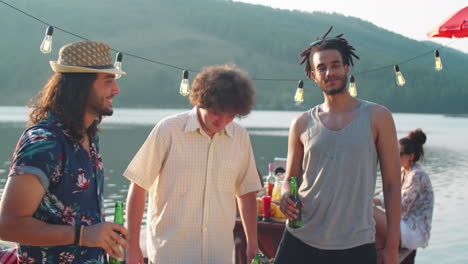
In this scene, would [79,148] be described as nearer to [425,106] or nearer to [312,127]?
[312,127]

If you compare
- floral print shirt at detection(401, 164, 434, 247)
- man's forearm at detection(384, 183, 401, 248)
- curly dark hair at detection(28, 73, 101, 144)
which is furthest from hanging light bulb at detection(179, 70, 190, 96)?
curly dark hair at detection(28, 73, 101, 144)

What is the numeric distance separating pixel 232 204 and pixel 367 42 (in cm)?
13115

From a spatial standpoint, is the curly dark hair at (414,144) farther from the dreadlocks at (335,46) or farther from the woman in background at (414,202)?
the dreadlocks at (335,46)


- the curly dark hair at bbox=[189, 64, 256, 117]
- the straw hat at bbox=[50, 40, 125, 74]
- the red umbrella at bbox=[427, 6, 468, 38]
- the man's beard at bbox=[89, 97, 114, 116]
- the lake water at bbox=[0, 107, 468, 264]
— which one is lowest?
the lake water at bbox=[0, 107, 468, 264]

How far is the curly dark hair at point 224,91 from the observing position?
2.63 metres

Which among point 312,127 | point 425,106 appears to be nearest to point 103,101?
point 312,127

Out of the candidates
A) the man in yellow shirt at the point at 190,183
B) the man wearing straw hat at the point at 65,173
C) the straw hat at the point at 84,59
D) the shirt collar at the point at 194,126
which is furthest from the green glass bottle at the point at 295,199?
the straw hat at the point at 84,59

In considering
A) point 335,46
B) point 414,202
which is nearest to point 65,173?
point 335,46

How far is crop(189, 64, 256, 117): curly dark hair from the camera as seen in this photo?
8.62ft

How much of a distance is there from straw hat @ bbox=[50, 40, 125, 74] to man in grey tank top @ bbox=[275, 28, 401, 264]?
1107mm

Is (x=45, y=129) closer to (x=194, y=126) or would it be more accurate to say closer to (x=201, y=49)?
(x=194, y=126)

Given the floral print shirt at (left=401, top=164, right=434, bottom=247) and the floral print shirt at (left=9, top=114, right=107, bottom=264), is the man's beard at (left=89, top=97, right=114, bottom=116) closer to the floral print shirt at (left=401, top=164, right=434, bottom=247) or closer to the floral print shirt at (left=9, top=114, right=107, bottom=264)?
the floral print shirt at (left=9, top=114, right=107, bottom=264)

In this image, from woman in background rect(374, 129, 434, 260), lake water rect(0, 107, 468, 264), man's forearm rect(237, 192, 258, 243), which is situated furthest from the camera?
lake water rect(0, 107, 468, 264)

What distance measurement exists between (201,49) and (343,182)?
317 feet
